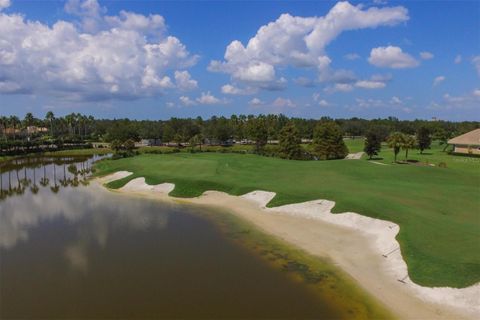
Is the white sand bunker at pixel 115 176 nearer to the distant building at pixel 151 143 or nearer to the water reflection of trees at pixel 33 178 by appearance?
the water reflection of trees at pixel 33 178

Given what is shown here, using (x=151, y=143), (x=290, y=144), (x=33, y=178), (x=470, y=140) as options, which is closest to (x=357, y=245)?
(x=33, y=178)

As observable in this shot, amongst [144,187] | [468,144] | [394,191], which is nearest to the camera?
[394,191]

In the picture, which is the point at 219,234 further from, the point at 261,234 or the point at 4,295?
the point at 4,295

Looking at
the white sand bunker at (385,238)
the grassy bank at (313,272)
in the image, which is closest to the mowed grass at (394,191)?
the white sand bunker at (385,238)

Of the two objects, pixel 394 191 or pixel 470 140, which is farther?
pixel 470 140

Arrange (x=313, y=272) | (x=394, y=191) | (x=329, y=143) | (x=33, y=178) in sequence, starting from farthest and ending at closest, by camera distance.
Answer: (x=329, y=143) → (x=33, y=178) → (x=394, y=191) → (x=313, y=272)

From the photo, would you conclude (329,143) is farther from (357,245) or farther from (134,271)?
(134,271)
